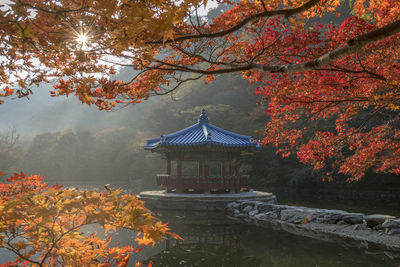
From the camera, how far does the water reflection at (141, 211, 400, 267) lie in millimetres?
5395

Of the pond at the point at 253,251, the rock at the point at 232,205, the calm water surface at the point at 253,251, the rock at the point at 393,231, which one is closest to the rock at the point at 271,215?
the rock at the point at 232,205

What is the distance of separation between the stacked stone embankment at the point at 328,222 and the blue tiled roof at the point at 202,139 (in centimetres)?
300

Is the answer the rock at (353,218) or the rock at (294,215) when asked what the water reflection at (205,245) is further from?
the rock at (353,218)

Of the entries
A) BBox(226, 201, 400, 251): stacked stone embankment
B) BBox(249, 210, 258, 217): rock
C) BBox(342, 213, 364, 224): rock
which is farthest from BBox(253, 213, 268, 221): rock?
BBox(342, 213, 364, 224): rock

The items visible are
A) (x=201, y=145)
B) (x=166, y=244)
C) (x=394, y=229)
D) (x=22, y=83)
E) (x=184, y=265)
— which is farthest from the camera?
(x=201, y=145)

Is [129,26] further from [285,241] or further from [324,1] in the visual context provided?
[285,241]

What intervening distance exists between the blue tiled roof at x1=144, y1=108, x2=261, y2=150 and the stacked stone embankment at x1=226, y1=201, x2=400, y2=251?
9.83 ft

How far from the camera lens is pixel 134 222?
1.99 meters

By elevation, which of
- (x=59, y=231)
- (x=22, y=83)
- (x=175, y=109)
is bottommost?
(x=59, y=231)

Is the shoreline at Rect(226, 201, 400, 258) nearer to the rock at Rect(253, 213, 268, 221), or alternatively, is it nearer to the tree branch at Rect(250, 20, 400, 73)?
the rock at Rect(253, 213, 268, 221)

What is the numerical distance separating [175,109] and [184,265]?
94.2ft

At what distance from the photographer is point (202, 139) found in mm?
13109

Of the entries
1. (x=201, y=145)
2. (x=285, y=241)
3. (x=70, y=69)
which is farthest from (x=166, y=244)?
(x=201, y=145)

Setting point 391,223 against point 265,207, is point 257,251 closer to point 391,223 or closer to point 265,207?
point 391,223
